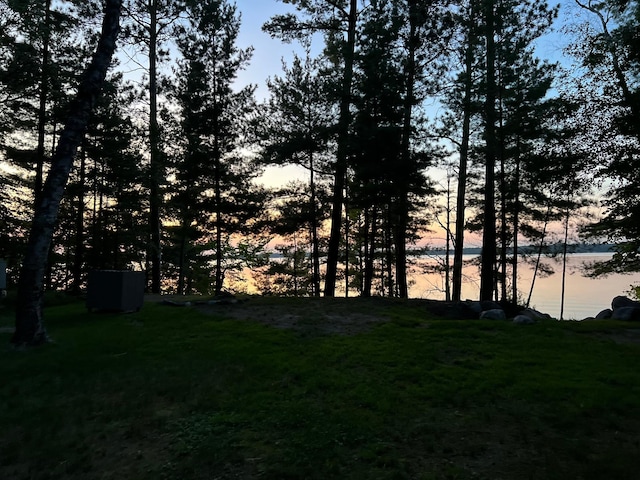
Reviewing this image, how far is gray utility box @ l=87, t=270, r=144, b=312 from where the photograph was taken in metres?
9.91

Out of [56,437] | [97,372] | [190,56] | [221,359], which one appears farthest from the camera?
[190,56]

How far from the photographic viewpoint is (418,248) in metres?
23.4

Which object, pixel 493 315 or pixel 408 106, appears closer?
pixel 493 315

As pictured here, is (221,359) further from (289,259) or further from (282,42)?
(289,259)

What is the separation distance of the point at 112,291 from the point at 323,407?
26.1ft

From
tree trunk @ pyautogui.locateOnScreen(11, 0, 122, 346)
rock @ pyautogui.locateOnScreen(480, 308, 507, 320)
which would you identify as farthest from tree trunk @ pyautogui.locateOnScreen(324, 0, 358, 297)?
tree trunk @ pyautogui.locateOnScreen(11, 0, 122, 346)

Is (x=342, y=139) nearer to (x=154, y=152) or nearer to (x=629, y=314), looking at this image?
(x=154, y=152)

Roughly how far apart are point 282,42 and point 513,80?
8675mm

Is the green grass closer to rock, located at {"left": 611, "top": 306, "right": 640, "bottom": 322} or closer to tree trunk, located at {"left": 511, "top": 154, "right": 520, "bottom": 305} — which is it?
rock, located at {"left": 611, "top": 306, "right": 640, "bottom": 322}

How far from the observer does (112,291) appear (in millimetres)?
9961

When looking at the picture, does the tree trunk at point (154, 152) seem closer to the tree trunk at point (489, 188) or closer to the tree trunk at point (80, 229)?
the tree trunk at point (80, 229)

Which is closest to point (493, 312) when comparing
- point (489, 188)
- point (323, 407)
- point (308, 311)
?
point (489, 188)

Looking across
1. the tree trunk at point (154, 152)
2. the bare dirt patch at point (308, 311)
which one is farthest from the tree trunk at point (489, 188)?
the tree trunk at point (154, 152)

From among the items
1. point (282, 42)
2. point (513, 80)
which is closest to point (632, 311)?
point (513, 80)
